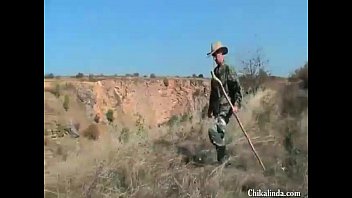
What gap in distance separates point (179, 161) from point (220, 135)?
274mm

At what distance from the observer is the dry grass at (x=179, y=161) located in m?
2.99

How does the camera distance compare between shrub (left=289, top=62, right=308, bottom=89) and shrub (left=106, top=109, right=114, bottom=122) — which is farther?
shrub (left=106, top=109, right=114, bottom=122)

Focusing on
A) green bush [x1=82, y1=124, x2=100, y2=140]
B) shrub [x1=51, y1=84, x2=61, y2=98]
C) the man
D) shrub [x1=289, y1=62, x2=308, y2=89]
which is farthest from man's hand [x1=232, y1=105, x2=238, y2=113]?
shrub [x1=51, y1=84, x2=61, y2=98]

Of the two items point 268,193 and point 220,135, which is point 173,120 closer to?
point 220,135

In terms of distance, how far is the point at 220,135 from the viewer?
3.04 meters

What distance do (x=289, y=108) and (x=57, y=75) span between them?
1302 mm

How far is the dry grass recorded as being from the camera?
2.99 meters

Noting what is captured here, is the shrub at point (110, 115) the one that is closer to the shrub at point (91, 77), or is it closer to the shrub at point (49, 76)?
the shrub at point (91, 77)

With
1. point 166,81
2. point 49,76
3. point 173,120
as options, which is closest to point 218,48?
point 166,81

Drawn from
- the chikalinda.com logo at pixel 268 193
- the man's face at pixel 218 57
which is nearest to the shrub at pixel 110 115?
the man's face at pixel 218 57

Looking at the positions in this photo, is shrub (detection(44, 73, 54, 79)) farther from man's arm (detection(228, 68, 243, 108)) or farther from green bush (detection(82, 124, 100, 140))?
man's arm (detection(228, 68, 243, 108))

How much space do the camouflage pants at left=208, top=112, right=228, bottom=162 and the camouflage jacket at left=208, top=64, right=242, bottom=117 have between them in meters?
0.04
